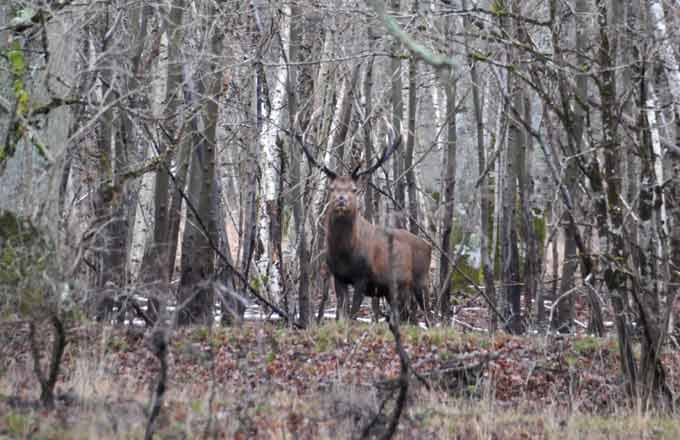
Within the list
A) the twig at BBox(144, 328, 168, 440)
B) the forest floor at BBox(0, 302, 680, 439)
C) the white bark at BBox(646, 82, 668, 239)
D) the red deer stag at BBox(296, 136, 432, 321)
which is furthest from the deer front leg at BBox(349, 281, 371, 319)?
the twig at BBox(144, 328, 168, 440)

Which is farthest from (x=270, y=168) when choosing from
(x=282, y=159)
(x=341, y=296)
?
(x=341, y=296)

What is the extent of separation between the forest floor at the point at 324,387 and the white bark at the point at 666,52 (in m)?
2.77

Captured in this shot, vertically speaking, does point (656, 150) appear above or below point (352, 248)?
above

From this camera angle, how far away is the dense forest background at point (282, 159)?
7371 millimetres

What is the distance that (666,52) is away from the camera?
10.9 meters

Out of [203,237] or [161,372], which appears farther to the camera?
[203,237]

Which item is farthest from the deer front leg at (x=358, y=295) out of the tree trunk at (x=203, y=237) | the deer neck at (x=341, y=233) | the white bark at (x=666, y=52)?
the white bark at (x=666, y=52)

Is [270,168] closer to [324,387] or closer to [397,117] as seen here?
[397,117]

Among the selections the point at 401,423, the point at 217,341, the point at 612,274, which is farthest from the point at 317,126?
the point at 401,423

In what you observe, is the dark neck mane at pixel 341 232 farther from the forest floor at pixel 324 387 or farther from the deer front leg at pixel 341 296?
the forest floor at pixel 324 387

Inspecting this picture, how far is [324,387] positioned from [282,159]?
5700mm

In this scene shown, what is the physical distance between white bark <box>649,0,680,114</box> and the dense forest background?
0.03 m

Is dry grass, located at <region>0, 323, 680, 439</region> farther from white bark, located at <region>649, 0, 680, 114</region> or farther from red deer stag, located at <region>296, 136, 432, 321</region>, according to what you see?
white bark, located at <region>649, 0, 680, 114</region>

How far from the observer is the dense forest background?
24.2ft
